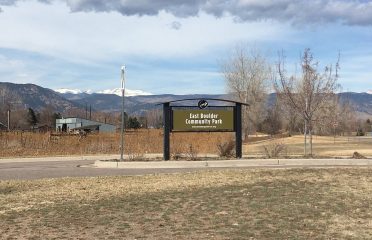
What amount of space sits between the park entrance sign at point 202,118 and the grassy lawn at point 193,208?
8.75 m

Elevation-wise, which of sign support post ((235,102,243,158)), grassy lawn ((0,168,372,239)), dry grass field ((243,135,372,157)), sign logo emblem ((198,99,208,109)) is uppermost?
sign logo emblem ((198,99,208,109))

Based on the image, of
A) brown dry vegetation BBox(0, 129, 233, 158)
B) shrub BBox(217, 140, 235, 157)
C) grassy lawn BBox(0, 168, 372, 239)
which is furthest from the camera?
brown dry vegetation BBox(0, 129, 233, 158)

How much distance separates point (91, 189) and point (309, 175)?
563cm

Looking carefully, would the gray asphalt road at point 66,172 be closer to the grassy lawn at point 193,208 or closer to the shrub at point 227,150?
the grassy lawn at point 193,208

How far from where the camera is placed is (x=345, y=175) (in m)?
13.1

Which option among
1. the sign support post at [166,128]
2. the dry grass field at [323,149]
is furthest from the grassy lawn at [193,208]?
the dry grass field at [323,149]

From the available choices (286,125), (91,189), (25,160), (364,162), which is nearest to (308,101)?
(364,162)

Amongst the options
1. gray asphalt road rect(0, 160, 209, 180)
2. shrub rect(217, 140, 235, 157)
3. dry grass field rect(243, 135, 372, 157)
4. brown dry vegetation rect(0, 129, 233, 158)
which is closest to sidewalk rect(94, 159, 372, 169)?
gray asphalt road rect(0, 160, 209, 180)

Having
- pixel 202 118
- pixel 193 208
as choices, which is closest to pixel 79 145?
pixel 202 118

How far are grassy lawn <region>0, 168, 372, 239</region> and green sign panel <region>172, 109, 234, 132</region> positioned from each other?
882 centimetres

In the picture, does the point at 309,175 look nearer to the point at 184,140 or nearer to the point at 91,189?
the point at 91,189

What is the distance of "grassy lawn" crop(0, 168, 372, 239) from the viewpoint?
7.21 m

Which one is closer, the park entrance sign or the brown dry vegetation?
the park entrance sign

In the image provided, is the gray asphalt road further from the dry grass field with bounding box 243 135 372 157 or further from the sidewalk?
the dry grass field with bounding box 243 135 372 157
